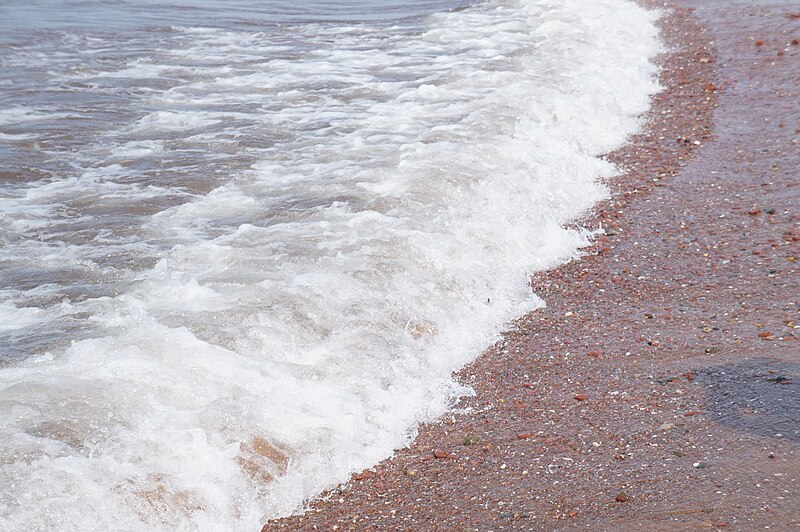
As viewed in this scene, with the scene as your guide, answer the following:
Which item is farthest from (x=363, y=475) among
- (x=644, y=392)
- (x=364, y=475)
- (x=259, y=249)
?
(x=259, y=249)

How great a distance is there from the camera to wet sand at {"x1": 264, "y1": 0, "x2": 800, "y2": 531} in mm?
3850

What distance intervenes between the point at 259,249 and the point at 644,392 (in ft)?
9.80

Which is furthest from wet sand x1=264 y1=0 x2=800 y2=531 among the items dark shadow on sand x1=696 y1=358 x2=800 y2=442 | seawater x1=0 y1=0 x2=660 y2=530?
seawater x1=0 y1=0 x2=660 y2=530

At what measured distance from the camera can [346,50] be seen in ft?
48.9

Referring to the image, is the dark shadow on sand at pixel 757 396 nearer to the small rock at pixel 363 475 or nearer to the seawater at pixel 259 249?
the seawater at pixel 259 249

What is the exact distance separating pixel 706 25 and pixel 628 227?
939 cm

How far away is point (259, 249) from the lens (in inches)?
255

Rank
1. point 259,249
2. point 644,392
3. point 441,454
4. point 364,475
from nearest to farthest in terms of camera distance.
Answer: point 364,475, point 441,454, point 644,392, point 259,249

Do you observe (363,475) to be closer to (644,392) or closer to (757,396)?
(644,392)

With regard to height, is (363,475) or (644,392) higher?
(644,392)

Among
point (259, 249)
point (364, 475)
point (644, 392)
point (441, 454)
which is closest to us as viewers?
point (364, 475)

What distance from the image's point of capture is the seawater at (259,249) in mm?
4168

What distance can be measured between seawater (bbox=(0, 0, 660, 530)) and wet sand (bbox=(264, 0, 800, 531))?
0.96 feet

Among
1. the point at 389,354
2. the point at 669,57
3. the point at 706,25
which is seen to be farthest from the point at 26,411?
the point at 706,25
